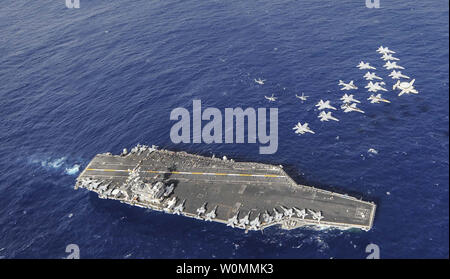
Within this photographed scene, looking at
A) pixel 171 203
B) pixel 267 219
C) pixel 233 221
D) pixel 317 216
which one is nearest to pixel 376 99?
pixel 317 216

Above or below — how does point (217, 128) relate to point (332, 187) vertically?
above

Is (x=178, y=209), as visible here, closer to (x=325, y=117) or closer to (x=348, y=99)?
(x=325, y=117)

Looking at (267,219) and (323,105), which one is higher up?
(323,105)

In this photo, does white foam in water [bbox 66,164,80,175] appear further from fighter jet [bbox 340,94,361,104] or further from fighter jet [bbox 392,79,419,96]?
fighter jet [bbox 392,79,419,96]
